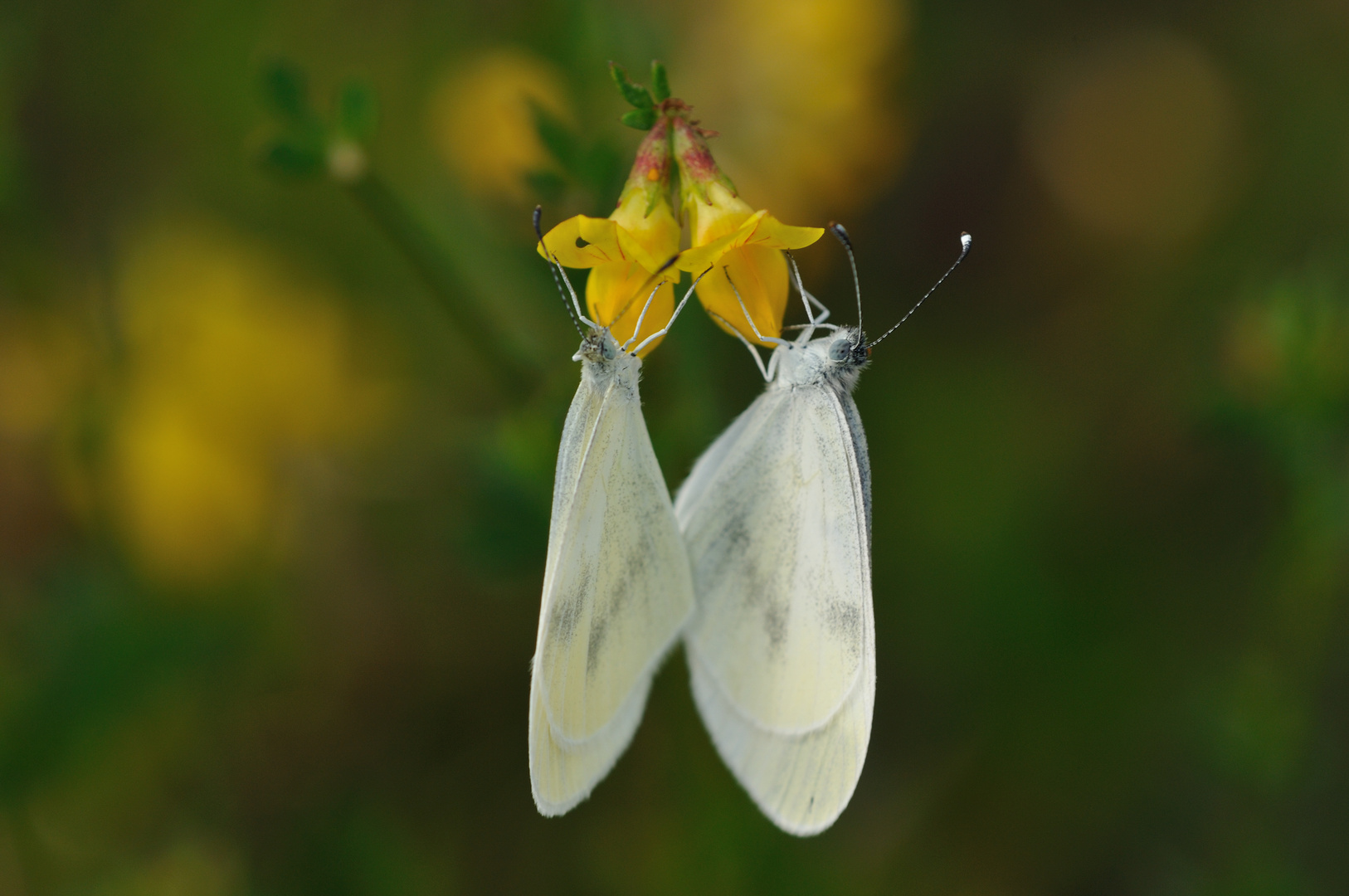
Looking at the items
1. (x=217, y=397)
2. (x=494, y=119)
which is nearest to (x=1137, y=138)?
(x=494, y=119)

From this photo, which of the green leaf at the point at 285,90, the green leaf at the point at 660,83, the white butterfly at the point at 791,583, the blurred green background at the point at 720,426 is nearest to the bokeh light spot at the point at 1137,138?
the blurred green background at the point at 720,426

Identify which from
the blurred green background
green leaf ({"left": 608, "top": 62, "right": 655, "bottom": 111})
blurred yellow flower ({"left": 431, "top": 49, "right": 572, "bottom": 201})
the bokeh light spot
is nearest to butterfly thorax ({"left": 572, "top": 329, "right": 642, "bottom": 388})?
green leaf ({"left": 608, "top": 62, "right": 655, "bottom": 111})

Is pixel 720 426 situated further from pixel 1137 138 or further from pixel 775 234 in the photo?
pixel 1137 138

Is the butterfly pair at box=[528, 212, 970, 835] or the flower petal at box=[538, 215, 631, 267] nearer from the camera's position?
the flower petal at box=[538, 215, 631, 267]

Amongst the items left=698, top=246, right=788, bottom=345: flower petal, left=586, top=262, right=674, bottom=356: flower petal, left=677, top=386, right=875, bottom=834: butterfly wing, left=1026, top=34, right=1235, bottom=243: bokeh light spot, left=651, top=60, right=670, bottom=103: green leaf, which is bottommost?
left=1026, top=34, right=1235, bottom=243: bokeh light spot

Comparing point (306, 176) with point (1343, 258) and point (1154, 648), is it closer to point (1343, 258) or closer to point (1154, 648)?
point (1154, 648)

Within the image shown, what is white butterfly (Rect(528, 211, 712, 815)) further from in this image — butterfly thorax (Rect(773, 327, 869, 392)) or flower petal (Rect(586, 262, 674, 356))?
butterfly thorax (Rect(773, 327, 869, 392))

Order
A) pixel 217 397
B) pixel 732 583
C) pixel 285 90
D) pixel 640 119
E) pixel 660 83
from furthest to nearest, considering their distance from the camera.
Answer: pixel 217 397
pixel 732 583
pixel 285 90
pixel 640 119
pixel 660 83
